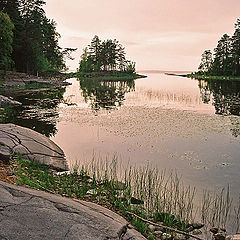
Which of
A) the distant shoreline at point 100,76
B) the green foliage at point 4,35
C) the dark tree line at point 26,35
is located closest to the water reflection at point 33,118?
the green foliage at point 4,35

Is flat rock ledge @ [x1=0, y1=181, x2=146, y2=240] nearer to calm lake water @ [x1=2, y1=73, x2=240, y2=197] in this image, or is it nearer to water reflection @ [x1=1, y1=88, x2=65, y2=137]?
calm lake water @ [x1=2, y1=73, x2=240, y2=197]

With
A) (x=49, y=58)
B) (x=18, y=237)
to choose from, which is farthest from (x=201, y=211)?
(x=49, y=58)

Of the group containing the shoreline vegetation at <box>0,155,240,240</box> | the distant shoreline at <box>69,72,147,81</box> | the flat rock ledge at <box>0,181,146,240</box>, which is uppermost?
the distant shoreline at <box>69,72,147,81</box>

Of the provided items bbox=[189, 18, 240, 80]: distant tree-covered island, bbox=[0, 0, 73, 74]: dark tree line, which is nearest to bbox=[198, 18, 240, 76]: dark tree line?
bbox=[189, 18, 240, 80]: distant tree-covered island

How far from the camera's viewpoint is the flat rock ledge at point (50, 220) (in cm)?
359

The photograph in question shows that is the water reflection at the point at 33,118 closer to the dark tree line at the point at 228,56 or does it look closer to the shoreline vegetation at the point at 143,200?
the shoreline vegetation at the point at 143,200

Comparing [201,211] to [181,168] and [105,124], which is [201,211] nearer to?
[181,168]

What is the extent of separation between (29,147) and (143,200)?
4.55 meters

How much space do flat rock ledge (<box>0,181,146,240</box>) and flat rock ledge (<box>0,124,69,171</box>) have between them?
310 centimetres

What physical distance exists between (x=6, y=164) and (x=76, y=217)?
3.69 metres

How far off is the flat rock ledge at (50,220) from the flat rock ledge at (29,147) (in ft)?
10.2

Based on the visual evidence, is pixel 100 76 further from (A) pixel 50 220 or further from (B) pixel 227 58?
(A) pixel 50 220

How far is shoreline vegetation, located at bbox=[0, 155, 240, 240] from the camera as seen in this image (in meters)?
4.79

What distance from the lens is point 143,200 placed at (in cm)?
598
